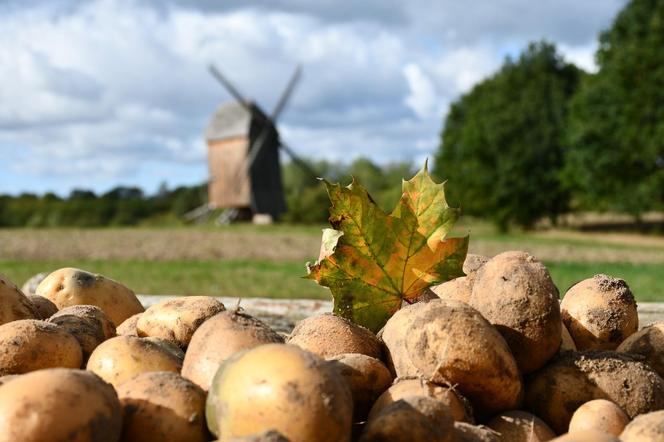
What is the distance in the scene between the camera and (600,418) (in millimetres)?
2133

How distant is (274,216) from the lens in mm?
47375

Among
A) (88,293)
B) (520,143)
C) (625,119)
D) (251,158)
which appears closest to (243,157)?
(251,158)

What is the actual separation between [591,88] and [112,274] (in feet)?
86.5

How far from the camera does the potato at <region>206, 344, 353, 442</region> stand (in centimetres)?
173

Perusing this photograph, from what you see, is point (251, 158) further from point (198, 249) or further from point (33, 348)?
point (33, 348)

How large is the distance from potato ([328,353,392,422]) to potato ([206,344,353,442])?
280 millimetres

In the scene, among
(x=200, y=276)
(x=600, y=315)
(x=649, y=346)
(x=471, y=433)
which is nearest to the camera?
(x=471, y=433)

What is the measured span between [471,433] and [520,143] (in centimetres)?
4044

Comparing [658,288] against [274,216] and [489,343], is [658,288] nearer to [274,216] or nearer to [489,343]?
[489,343]

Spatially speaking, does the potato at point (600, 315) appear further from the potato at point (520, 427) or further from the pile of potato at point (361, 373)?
the potato at point (520, 427)

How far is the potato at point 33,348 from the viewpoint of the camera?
232 centimetres

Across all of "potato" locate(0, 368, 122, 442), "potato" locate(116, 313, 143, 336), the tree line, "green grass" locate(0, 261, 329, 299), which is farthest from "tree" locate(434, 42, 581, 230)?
"potato" locate(0, 368, 122, 442)

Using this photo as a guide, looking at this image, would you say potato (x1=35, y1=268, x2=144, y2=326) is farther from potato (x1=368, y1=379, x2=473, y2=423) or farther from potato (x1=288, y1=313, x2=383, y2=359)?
potato (x1=368, y1=379, x2=473, y2=423)

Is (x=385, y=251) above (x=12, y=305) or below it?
above
